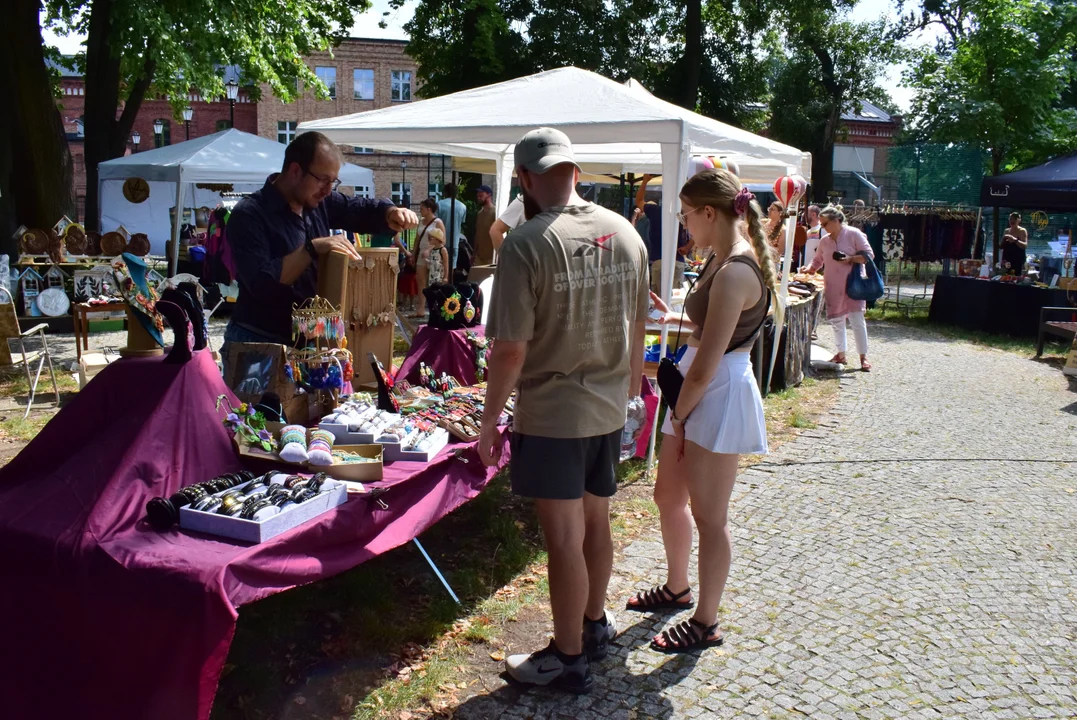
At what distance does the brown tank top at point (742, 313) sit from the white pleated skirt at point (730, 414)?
2.6 inches

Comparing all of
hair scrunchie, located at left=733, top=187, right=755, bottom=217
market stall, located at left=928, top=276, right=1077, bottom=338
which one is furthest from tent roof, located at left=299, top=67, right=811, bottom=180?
market stall, located at left=928, top=276, right=1077, bottom=338

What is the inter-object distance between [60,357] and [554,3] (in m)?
14.8

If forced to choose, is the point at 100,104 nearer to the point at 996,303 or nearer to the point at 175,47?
the point at 175,47

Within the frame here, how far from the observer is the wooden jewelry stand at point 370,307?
11.9ft

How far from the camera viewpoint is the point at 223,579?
6.95 feet

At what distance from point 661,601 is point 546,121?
2.97 meters

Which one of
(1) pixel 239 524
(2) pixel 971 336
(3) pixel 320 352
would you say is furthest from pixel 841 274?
(1) pixel 239 524

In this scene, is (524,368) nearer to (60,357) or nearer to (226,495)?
(226,495)

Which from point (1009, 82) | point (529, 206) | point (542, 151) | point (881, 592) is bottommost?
point (881, 592)

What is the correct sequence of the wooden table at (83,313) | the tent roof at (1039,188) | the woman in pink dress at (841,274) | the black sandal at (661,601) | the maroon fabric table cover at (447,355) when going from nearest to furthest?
the black sandal at (661,601) → the maroon fabric table cover at (447,355) → the wooden table at (83,313) → the woman in pink dress at (841,274) → the tent roof at (1039,188)

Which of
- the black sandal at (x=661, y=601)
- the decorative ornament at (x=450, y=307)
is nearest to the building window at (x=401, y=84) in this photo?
the decorative ornament at (x=450, y=307)

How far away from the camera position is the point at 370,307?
3.77 meters

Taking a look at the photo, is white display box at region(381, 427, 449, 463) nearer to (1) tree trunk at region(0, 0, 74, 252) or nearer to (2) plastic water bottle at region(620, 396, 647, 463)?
(2) plastic water bottle at region(620, 396, 647, 463)

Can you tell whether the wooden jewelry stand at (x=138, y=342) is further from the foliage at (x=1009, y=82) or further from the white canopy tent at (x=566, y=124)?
the foliage at (x=1009, y=82)
